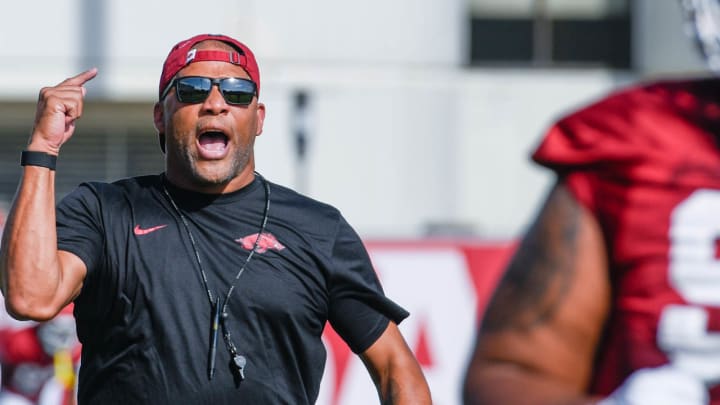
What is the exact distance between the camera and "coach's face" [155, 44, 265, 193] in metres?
3.96

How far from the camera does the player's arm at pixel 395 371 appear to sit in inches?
156

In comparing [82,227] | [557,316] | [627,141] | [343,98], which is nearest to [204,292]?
[82,227]

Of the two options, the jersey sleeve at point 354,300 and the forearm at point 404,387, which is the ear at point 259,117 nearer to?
the jersey sleeve at point 354,300

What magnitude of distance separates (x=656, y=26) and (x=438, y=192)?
9.00 feet

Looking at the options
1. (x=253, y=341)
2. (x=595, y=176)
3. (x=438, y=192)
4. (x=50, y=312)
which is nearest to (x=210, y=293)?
(x=253, y=341)

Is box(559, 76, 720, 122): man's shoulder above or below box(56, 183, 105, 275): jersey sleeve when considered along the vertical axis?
above

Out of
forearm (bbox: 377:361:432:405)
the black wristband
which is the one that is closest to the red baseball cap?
the black wristband

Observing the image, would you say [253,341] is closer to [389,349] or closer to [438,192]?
[389,349]

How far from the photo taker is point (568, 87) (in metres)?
14.0

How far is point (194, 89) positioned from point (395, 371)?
3.13 ft

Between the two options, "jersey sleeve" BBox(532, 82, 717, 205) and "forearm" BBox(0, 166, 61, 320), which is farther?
"forearm" BBox(0, 166, 61, 320)

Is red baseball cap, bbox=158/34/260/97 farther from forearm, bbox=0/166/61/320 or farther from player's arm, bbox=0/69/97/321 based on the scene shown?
forearm, bbox=0/166/61/320

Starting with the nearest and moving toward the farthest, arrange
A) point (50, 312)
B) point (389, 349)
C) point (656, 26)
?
1. point (50, 312)
2. point (389, 349)
3. point (656, 26)

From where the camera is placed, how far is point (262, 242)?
3982 mm
